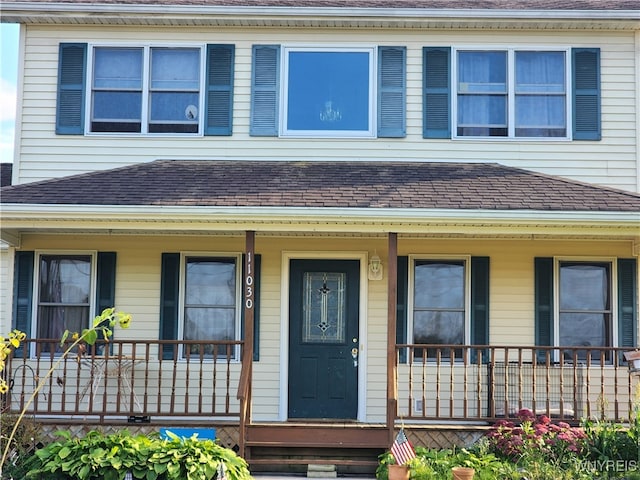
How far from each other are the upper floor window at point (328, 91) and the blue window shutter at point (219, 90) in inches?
13.1

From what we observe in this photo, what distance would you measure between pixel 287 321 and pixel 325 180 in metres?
2.00

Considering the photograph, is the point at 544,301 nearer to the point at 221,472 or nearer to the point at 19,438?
the point at 221,472

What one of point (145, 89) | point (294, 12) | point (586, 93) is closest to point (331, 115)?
point (294, 12)

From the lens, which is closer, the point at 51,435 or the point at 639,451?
the point at 639,451

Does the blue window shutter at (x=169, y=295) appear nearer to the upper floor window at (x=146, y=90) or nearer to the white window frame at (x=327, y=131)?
the upper floor window at (x=146, y=90)

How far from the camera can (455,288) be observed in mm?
11852

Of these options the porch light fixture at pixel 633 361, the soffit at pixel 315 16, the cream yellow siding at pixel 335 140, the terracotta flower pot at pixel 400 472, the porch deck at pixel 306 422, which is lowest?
the terracotta flower pot at pixel 400 472

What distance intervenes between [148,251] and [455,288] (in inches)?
167

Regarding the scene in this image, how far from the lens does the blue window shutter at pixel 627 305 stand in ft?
38.2

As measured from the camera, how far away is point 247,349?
34.2ft

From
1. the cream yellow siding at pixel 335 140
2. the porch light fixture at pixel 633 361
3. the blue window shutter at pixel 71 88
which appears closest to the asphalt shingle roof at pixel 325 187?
the cream yellow siding at pixel 335 140

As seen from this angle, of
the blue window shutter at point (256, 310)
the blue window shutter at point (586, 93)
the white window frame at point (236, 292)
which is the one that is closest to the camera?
the blue window shutter at point (256, 310)

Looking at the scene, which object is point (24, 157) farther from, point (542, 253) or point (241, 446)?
point (542, 253)

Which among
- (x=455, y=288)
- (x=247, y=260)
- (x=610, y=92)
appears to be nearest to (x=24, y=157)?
(x=247, y=260)
